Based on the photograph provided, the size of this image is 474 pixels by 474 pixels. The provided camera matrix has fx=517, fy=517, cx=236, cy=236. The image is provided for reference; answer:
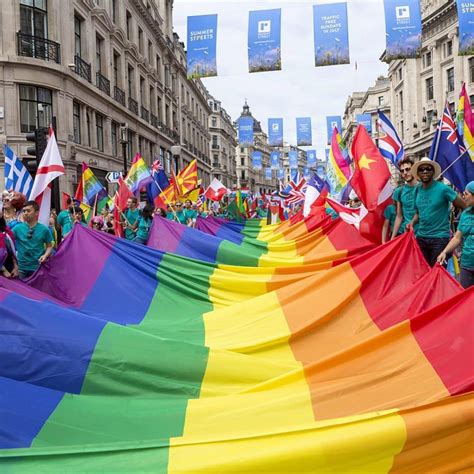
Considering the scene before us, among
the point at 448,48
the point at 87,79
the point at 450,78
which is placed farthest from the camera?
the point at 448,48

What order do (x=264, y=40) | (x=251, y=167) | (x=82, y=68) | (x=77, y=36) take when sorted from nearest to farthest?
(x=264, y=40)
(x=82, y=68)
(x=77, y=36)
(x=251, y=167)

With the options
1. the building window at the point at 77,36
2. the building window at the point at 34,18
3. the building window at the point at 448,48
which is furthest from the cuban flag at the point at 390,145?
the building window at the point at 448,48

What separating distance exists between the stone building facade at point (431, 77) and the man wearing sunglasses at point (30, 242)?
4571cm

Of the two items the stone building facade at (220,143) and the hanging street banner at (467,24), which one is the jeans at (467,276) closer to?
the hanging street banner at (467,24)

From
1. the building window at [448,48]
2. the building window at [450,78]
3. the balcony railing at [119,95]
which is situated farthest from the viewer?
the building window at [448,48]

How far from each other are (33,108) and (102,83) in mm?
7353

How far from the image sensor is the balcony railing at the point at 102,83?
28.2 m

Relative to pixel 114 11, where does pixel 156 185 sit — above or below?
below

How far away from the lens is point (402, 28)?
1452 cm

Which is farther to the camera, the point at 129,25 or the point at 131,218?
the point at 129,25

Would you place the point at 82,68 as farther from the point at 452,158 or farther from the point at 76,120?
the point at 452,158

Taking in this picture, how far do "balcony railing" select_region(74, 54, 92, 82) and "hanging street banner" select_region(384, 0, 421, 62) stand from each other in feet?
52.0

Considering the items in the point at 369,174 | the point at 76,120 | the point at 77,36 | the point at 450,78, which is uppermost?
Result: the point at 450,78

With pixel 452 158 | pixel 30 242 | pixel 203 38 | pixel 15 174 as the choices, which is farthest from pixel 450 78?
pixel 30 242
